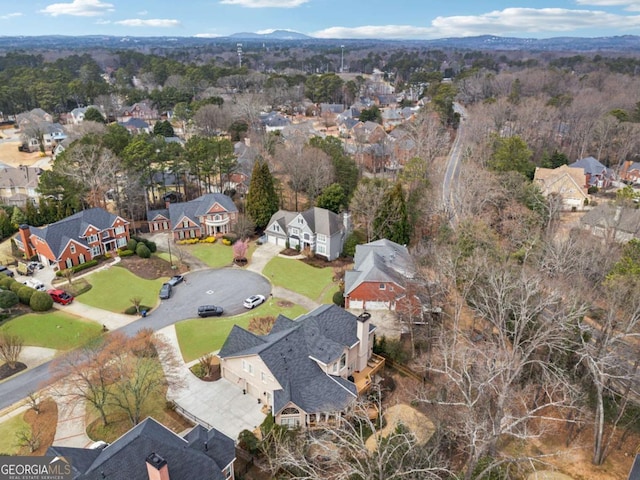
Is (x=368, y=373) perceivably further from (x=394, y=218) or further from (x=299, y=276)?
(x=394, y=218)

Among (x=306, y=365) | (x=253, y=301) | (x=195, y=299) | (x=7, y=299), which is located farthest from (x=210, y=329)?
(x=7, y=299)

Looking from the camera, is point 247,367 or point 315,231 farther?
point 315,231

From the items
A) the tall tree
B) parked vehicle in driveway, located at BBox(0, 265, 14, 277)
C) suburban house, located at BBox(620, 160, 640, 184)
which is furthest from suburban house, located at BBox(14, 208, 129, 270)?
suburban house, located at BBox(620, 160, 640, 184)

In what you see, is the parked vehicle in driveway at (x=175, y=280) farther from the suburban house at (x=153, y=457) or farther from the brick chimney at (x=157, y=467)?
the brick chimney at (x=157, y=467)

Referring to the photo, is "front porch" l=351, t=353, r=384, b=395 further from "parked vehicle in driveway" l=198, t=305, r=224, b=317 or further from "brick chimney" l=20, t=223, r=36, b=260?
"brick chimney" l=20, t=223, r=36, b=260

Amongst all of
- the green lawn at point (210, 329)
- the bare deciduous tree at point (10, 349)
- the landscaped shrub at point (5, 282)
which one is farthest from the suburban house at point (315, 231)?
the bare deciduous tree at point (10, 349)

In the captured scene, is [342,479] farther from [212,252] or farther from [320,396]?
[212,252]
